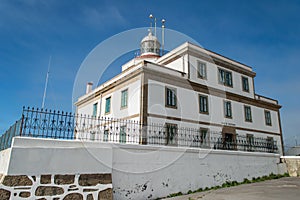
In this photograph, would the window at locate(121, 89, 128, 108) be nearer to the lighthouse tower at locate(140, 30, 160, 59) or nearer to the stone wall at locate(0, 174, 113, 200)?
the stone wall at locate(0, 174, 113, 200)

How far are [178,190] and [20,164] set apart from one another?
15.9 ft

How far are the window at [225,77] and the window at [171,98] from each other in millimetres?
5135

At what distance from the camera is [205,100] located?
1619 centimetres

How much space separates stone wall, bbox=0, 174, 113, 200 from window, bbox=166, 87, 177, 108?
8.67 m

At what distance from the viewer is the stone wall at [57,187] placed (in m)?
4.91

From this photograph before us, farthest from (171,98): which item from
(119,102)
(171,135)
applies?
(119,102)

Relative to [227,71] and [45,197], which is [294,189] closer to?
[45,197]

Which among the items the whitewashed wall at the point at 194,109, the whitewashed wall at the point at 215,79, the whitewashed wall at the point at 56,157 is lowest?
the whitewashed wall at the point at 56,157

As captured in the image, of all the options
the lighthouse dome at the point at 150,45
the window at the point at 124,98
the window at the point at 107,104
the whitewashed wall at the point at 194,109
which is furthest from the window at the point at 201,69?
the lighthouse dome at the point at 150,45

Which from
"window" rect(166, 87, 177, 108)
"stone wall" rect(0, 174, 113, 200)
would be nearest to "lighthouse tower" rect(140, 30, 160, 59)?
"window" rect(166, 87, 177, 108)

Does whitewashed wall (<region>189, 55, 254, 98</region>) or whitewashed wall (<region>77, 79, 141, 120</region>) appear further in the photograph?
whitewashed wall (<region>189, 55, 254, 98</region>)

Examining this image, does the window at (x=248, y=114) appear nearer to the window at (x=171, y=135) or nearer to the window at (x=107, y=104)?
the window at (x=171, y=135)

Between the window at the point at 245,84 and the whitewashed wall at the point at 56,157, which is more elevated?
the window at the point at 245,84

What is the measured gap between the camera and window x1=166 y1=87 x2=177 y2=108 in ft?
46.7
